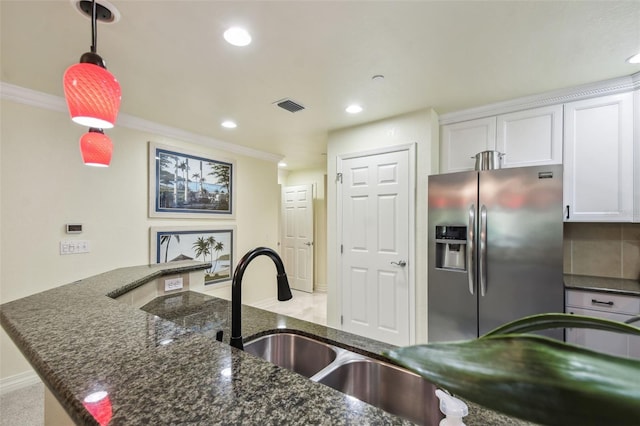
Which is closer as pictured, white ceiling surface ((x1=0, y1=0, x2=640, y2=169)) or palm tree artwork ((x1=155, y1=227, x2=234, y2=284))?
white ceiling surface ((x1=0, y1=0, x2=640, y2=169))

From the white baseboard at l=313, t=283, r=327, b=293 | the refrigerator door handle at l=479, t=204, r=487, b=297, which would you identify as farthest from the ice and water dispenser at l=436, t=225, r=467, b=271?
the white baseboard at l=313, t=283, r=327, b=293

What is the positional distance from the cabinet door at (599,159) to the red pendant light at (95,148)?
330cm

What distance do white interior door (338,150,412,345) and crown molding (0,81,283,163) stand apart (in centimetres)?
165

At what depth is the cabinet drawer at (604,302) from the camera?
1854 millimetres

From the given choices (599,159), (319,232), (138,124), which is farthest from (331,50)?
(319,232)

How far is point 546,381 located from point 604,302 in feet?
8.36

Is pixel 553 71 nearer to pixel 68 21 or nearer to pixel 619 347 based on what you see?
pixel 619 347

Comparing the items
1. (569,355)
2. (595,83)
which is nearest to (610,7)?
(595,83)

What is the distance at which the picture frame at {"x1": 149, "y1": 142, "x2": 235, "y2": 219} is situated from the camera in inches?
122

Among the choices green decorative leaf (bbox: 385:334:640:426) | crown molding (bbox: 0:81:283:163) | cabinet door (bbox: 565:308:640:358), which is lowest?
cabinet door (bbox: 565:308:640:358)

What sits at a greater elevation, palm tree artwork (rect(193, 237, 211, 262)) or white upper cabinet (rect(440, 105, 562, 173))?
white upper cabinet (rect(440, 105, 562, 173))

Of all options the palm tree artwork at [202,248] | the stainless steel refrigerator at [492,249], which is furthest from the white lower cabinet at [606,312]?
the palm tree artwork at [202,248]

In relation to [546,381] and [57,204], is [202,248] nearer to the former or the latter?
[57,204]

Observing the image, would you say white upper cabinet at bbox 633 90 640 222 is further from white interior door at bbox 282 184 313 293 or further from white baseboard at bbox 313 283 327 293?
white baseboard at bbox 313 283 327 293
